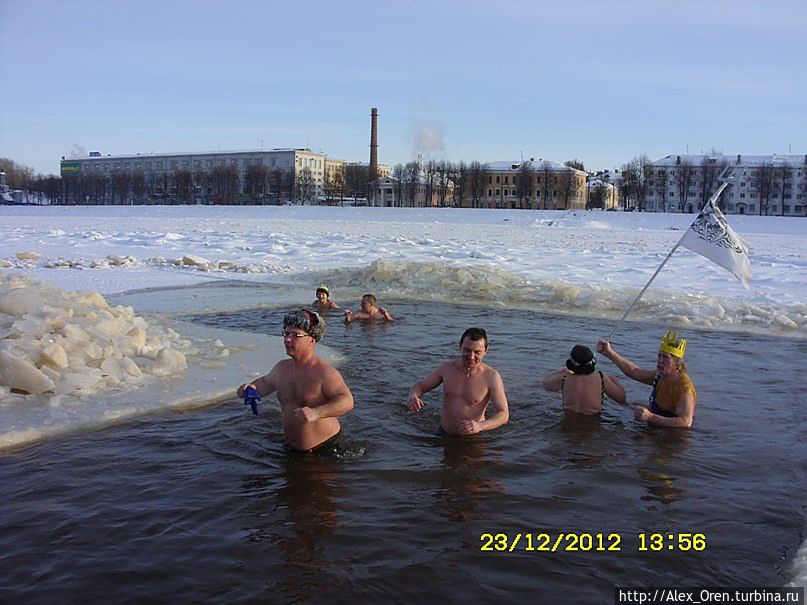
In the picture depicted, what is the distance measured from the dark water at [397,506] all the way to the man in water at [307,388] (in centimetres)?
21

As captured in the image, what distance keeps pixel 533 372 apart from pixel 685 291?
6.57 metres

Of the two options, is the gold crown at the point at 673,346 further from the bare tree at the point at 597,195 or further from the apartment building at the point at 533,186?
the bare tree at the point at 597,195

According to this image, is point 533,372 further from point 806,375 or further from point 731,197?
point 731,197

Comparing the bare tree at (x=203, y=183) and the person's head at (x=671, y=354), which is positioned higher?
the bare tree at (x=203, y=183)

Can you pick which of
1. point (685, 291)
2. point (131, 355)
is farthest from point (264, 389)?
point (685, 291)

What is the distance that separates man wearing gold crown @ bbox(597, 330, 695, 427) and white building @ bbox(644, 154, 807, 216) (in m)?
84.6

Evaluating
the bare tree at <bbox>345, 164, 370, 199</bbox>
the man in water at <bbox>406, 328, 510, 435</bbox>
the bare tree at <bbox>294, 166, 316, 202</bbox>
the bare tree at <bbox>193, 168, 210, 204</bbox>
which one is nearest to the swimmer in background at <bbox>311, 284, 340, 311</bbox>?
the man in water at <bbox>406, 328, 510, 435</bbox>

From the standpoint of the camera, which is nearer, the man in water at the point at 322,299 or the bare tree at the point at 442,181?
the man in water at the point at 322,299

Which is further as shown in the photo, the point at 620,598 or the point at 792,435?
the point at 792,435

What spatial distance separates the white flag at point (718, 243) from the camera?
664cm

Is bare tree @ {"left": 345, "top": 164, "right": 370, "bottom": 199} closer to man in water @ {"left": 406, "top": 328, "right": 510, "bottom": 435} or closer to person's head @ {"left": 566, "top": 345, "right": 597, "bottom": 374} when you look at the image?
person's head @ {"left": 566, "top": 345, "right": 597, "bottom": 374}

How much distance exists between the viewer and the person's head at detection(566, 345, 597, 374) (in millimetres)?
6180

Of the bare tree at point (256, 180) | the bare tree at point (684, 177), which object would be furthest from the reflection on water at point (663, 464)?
the bare tree at point (256, 180)

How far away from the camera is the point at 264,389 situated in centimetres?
512
